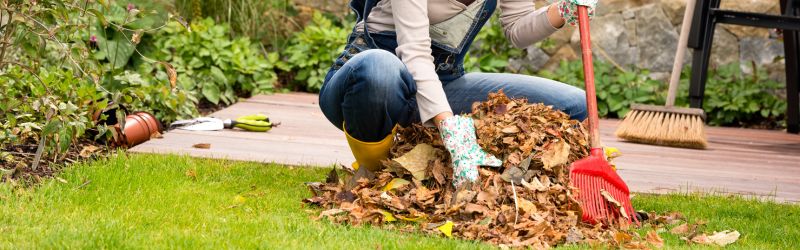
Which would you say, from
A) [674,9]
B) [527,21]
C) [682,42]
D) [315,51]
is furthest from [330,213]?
[674,9]

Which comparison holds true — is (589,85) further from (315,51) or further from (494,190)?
(315,51)

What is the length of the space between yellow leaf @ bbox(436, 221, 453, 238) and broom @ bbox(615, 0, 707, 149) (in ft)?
8.00

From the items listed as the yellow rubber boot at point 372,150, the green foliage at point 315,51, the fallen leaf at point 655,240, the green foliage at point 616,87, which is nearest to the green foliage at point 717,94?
the green foliage at point 616,87

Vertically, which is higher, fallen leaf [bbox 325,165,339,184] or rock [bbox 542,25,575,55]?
rock [bbox 542,25,575,55]

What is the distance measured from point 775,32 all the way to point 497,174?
3877mm

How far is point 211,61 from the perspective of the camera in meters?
5.70

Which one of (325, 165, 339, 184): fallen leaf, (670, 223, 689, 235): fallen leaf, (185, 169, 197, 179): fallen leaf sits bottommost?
(670, 223, 689, 235): fallen leaf

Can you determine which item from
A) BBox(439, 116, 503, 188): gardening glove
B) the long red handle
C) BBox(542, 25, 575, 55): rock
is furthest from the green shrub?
BBox(439, 116, 503, 188): gardening glove

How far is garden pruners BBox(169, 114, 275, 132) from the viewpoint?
4.53 m

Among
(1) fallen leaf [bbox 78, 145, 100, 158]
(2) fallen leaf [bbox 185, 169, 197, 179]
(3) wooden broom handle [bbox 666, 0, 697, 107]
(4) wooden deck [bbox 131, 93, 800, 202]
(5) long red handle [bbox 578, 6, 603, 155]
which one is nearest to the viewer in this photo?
(5) long red handle [bbox 578, 6, 603, 155]

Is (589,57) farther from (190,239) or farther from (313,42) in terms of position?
(313,42)

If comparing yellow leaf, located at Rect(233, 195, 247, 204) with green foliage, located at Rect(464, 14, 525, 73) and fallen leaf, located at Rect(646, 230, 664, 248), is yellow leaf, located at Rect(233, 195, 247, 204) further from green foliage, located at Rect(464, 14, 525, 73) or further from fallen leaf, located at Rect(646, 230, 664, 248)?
green foliage, located at Rect(464, 14, 525, 73)

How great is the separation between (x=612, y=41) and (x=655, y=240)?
392 cm

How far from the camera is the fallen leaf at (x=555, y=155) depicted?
2.85m
